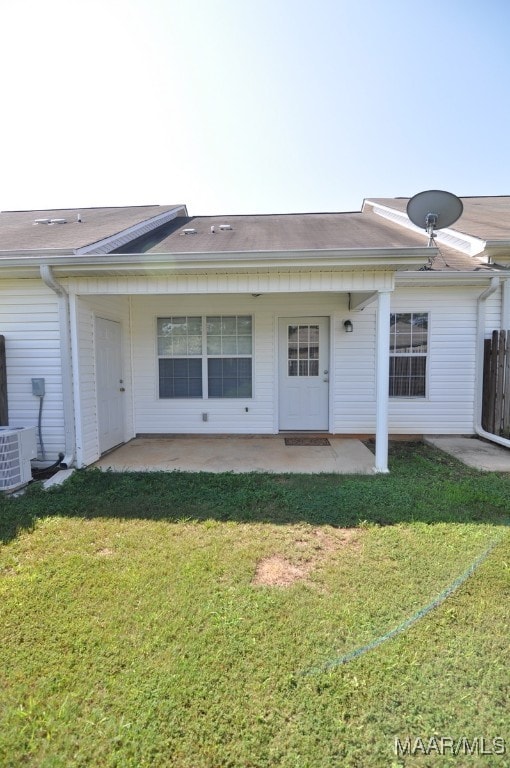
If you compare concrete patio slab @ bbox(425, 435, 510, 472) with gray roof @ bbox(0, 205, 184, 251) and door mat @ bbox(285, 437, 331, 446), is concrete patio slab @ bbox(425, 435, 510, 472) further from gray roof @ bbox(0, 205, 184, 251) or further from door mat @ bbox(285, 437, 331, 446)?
gray roof @ bbox(0, 205, 184, 251)

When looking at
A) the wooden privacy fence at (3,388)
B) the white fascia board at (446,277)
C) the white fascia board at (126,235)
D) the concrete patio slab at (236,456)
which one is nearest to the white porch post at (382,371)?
the concrete patio slab at (236,456)

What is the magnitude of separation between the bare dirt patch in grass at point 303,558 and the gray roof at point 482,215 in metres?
5.72

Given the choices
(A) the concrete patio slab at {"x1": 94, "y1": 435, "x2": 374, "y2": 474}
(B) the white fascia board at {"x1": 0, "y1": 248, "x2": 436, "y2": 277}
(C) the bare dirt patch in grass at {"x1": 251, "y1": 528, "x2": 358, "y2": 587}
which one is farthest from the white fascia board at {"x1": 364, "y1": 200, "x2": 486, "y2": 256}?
(C) the bare dirt patch in grass at {"x1": 251, "y1": 528, "x2": 358, "y2": 587}

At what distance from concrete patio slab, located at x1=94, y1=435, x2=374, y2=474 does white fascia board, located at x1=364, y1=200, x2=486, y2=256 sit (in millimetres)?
3930

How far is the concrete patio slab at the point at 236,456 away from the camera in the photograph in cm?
523

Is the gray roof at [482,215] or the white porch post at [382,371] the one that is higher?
the gray roof at [482,215]

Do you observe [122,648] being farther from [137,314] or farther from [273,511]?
[137,314]

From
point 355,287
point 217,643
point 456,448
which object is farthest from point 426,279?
point 217,643

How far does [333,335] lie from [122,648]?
567 cm

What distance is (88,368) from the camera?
5.44m

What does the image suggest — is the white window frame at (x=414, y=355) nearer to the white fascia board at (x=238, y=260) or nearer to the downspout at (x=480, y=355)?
the downspout at (x=480, y=355)

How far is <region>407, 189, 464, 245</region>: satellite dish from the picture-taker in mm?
5805

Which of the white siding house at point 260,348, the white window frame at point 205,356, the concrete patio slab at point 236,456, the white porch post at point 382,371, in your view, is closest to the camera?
the white porch post at point 382,371

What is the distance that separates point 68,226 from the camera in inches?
284
